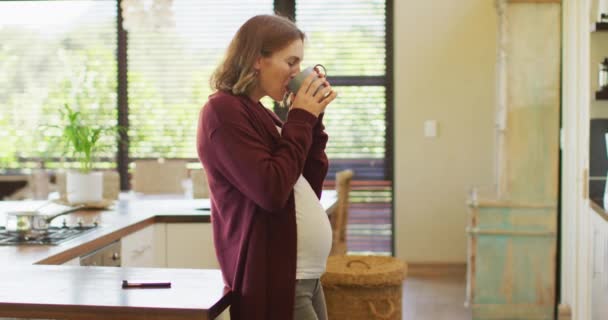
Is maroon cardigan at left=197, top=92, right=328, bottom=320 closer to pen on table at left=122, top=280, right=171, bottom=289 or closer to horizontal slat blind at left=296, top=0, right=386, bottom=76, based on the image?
pen on table at left=122, top=280, right=171, bottom=289

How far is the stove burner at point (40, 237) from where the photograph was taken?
279 centimetres

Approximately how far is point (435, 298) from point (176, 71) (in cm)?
264

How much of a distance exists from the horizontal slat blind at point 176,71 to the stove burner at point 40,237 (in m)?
3.76

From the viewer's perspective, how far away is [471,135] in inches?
250

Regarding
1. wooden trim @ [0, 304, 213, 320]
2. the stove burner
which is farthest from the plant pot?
wooden trim @ [0, 304, 213, 320]

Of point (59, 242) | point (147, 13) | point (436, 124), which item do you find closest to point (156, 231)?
point (59, 242)

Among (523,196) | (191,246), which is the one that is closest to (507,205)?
(523,196)

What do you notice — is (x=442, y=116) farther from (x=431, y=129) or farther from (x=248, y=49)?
(x=248, y=49)

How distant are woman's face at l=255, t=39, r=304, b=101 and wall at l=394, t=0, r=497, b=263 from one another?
4566 millimetres

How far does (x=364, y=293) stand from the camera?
320 cm

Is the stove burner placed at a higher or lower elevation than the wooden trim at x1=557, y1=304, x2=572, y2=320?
higher

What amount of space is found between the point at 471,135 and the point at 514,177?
1582 millimetres

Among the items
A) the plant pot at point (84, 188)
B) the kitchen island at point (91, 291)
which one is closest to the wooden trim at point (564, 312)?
the plant pot at point (84, 188)

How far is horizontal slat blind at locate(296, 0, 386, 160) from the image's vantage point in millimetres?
6570
